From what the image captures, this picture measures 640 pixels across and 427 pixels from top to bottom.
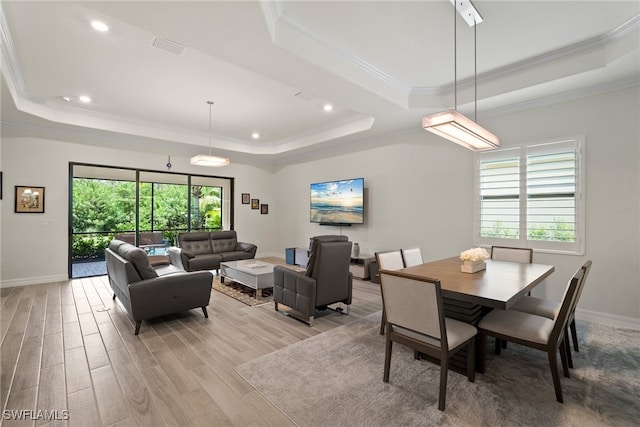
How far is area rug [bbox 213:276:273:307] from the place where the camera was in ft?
14.3

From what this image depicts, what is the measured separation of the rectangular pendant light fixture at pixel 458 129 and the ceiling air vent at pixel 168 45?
8.93ft

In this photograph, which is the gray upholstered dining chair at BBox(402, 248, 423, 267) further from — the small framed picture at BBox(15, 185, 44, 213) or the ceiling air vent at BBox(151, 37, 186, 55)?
the small framed picture at BBox(15, 185, 44, 213)

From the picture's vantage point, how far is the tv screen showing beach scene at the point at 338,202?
627cm

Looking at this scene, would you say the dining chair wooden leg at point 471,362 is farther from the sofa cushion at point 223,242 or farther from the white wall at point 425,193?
the sofa cushion at point 223,242

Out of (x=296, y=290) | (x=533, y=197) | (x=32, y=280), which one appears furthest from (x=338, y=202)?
(x=32, y=280)

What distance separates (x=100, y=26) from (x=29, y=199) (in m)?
4.26

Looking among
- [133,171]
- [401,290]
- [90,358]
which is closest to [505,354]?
[401,290]

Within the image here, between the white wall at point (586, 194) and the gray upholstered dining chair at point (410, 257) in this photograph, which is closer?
the white wall at point (586, 194)

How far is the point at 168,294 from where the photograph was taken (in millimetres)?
3371

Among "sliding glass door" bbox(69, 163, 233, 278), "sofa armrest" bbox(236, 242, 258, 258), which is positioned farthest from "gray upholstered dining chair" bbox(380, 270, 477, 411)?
"sliding glass door" bbox(69, 163, 233, 278)

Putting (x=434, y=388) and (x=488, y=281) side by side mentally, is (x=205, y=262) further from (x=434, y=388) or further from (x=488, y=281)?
(x=488, y=281)

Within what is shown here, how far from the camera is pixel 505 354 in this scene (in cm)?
278

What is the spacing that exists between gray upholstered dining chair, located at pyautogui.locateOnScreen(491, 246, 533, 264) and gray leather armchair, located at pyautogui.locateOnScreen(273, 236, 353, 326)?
1905 millimetres

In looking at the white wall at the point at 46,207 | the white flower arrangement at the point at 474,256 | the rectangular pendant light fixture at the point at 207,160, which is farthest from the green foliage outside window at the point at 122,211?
the white flower arrangement at the point at 474,256
